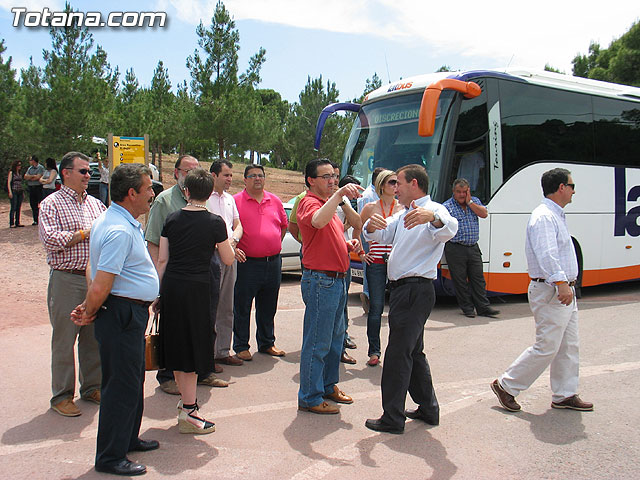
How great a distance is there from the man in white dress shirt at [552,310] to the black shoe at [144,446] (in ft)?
9.17

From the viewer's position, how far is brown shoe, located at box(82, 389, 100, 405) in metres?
4.94

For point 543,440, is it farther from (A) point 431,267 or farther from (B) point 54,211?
(B) point 54,211

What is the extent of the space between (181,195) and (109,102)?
50.4ft

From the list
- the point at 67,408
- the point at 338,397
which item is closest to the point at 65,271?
the point at 67,408

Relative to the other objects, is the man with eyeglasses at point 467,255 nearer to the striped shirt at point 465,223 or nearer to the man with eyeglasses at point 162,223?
the striped shirt at point 465,223

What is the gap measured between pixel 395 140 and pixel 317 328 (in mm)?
5307

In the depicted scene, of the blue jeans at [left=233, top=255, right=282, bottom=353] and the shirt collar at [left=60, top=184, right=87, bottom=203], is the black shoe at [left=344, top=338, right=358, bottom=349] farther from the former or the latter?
the shirt collar at [left=60, top=184, right=87, bottom=203]

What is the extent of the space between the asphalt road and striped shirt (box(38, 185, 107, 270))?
124 cm

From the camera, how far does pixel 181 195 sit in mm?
5480

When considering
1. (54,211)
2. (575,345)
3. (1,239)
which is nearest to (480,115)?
(575,345)

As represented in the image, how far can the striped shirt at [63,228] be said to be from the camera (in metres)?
4.66

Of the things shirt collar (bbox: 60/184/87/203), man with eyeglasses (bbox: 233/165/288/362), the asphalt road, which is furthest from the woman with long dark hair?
shirt collar (bbox: 60/184/87/203)

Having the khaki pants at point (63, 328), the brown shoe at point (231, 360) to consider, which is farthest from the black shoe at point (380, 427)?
the khaki pants at point (63, 328)

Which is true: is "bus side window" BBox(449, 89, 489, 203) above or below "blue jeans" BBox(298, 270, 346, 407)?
above
